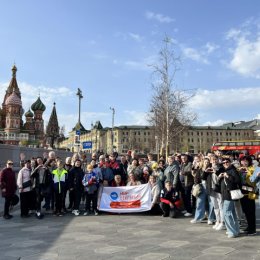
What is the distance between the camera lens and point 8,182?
451 inches

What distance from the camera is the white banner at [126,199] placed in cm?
1192

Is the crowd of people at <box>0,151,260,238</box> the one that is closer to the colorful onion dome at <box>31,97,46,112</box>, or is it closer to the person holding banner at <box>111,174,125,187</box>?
the person holding banner at <box>111,174,125,187</box>

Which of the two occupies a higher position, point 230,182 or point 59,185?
point 230,182

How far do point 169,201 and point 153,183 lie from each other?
41.7 inches

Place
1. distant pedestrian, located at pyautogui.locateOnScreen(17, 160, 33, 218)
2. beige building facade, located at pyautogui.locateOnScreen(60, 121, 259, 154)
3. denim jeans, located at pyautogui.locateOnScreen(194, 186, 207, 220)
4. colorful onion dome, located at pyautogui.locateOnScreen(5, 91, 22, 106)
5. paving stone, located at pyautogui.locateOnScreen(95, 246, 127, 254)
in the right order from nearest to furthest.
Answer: paving stone, located at pyautogui.locateOnScreen(95, 246, 127, 254) → denim jeans, located at pyautogui.locateOnScreen(194, 186, 207, 220) → distant pedestrian, located at pyautogui.locateOnScreen(17, 160, 33, 218) → colorful onion dome, located at pyautogui.locateOnScreen(5, 91, 22, 106) → beige building facade, located at pyautogui.locateOnScreen(60, 121, 259, 154)

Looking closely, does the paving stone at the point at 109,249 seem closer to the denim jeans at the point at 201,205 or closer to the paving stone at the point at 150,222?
the paving stone at the point at 150,222

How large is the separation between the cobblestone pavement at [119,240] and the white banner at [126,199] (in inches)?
44.9

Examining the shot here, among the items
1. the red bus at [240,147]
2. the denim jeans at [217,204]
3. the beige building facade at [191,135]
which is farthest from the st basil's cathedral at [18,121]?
the denim jeans at [217,204]

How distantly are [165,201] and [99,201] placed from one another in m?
2.55

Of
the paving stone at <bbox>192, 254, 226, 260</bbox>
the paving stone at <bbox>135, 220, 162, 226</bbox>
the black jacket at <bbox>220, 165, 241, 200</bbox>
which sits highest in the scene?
the black jacket at <bbox>220, 165, 241, 200</bbox>

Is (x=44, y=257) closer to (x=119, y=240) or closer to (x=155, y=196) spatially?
(x=119, y=240)

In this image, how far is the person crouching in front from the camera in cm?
1187

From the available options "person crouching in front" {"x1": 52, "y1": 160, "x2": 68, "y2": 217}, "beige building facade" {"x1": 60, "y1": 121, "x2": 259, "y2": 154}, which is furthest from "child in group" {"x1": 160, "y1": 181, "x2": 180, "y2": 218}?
"beige building facade" {"x1": 60, "y1": 121, "x2": 259, "y2": 154}

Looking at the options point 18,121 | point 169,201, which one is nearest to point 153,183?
point 169,201
